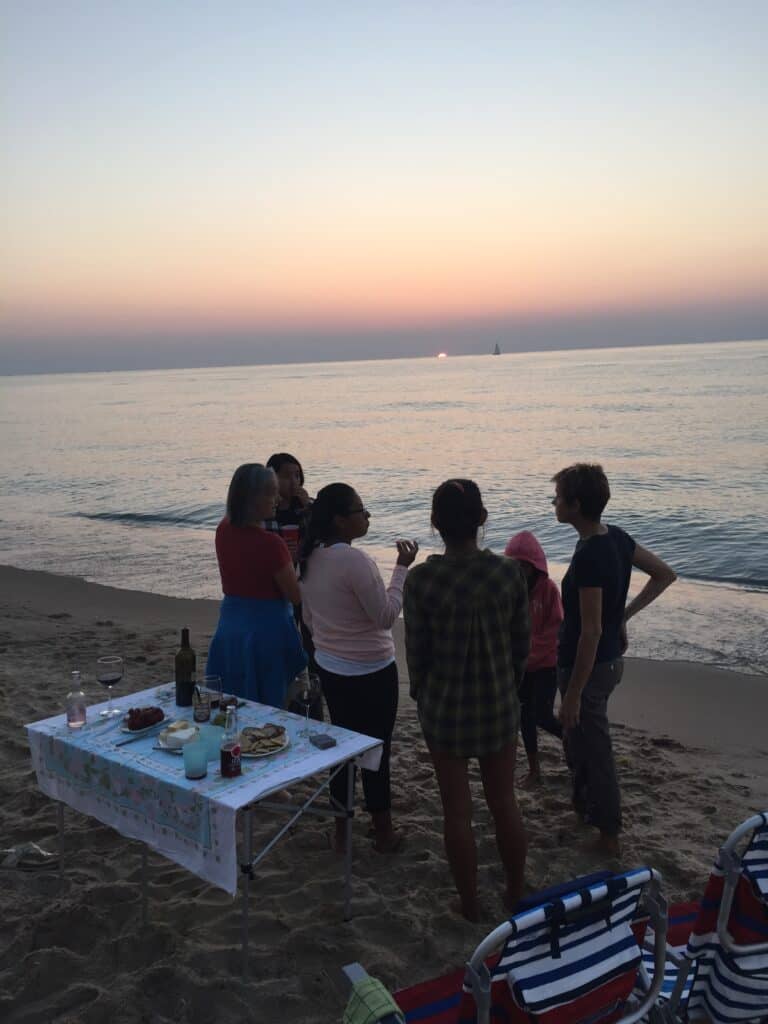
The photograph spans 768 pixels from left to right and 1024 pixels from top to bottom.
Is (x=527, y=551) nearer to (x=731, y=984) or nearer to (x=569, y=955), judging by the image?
(x=731, y=984)

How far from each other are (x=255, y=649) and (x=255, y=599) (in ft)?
0.86

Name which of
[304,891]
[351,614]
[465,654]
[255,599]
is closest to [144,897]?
[304,891]

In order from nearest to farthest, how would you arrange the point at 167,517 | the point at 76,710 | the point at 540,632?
1. the point at 76,710
2. the point at 540,632
3. the point at 167,517

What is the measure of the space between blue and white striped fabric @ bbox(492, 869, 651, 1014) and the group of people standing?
116cm

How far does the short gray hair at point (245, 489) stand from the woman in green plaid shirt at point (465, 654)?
1.05 meters

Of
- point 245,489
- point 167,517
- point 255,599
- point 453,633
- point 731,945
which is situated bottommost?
point 167,517

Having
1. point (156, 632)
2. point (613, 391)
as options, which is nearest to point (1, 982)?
point (156, 632)

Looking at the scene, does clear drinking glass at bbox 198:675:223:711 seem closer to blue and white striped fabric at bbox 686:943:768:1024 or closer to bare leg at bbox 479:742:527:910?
bare leg at bbox 479:742:527:910

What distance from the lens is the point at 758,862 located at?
2062 millimetres

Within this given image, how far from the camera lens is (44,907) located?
135 inches

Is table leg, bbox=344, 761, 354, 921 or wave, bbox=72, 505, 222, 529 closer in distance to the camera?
table leg, bbox=344, 761, 354, 921

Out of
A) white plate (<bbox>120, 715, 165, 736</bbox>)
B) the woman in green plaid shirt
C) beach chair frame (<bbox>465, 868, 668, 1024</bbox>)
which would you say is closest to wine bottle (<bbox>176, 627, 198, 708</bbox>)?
white plate (<bbox>120, 715, 165, 736</bbox>)

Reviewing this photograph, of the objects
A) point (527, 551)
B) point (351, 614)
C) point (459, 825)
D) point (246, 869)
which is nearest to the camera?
point (246, 869)

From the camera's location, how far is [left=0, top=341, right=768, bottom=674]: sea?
11.4m
